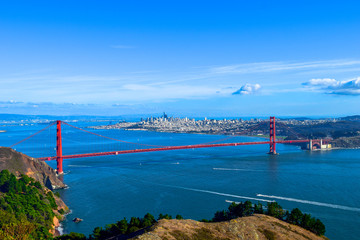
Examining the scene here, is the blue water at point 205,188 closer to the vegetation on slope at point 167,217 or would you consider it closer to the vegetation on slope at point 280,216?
the vegetation on slope at point 280,216

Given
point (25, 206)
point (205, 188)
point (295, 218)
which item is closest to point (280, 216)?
point (295, 218)

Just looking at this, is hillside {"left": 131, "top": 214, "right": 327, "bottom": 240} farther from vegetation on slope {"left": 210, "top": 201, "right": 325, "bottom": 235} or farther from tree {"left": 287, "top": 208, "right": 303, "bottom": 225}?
tree {"left": 287, "top": 208, "right": 303, "bottom": 225}

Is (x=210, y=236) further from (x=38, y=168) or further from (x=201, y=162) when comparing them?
(x=201, y=162)

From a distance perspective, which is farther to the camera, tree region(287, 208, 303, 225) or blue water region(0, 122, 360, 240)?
blue water region(0, 122, 360, 240)

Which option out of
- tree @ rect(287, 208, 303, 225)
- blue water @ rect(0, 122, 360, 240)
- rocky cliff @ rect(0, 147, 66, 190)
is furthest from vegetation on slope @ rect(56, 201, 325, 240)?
rocky cliff @ rect(0, 147, 66, 190)

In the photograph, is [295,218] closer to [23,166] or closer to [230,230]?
[230,230]

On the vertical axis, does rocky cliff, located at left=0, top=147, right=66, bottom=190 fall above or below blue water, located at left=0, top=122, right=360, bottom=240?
above

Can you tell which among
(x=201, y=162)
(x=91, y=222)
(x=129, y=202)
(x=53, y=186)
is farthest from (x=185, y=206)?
(x=201, y=162)
